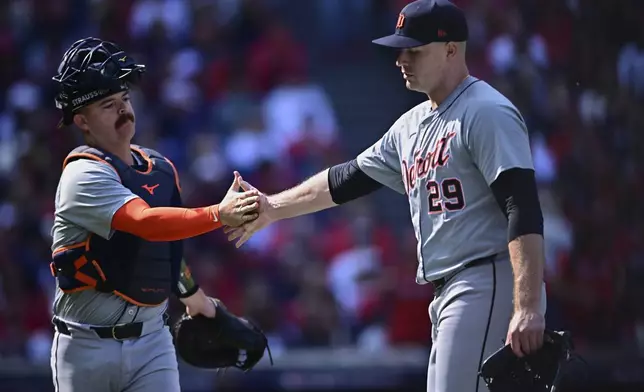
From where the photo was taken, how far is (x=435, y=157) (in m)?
4.05

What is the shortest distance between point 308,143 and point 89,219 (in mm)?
5452

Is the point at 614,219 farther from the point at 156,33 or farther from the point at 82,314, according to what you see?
the point at 82,314

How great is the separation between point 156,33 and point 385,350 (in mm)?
4079

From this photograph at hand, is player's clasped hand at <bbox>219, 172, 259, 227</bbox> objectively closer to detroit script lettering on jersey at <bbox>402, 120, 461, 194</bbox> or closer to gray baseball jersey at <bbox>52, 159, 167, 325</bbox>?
gray baseball jersey at <bbox>52, 159, 167, 325</bbox>

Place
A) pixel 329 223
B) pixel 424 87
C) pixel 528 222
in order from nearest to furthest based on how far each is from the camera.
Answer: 1. pixel 528 222
2. pixel 424 87
3. pixel 329 223

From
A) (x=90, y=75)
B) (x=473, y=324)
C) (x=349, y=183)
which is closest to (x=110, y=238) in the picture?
(x=90, y=75)

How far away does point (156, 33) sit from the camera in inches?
413

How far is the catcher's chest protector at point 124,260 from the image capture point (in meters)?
4.21

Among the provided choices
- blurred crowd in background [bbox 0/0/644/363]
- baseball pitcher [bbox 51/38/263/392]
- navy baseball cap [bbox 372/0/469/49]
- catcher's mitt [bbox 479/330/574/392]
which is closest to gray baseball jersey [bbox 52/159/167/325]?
baseball pitcher [bbox 51/38/263/392]

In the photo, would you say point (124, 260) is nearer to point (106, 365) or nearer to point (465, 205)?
point (106, 365)

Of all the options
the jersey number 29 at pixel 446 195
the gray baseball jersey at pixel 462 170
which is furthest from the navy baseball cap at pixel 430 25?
the jersey number 29 at pixel 446 195

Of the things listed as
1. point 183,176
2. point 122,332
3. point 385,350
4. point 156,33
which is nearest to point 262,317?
point 385,350

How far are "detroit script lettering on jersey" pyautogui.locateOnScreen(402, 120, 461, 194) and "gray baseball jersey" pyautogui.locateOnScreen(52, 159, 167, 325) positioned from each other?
3.54 feet

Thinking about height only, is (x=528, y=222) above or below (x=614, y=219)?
above
